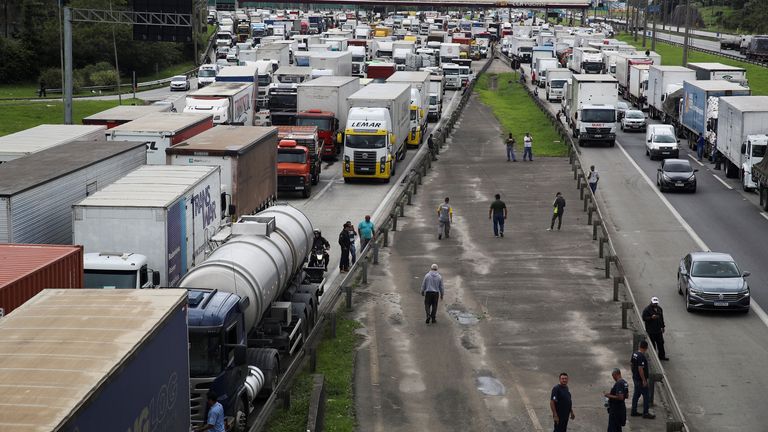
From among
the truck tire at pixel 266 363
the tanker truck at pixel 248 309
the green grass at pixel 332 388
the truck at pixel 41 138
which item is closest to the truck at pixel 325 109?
the truck at pixel 41 138

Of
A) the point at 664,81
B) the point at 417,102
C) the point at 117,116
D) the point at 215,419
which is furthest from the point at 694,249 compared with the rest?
the point at 664,81

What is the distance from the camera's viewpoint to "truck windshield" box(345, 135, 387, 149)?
47531mm

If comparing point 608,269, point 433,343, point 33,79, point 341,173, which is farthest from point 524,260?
point 33,79

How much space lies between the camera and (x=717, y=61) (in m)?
112

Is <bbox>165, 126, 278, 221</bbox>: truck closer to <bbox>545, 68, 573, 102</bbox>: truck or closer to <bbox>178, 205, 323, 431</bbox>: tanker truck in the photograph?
<bbox>178, 205, 323, 431</bbox>: tanker truck

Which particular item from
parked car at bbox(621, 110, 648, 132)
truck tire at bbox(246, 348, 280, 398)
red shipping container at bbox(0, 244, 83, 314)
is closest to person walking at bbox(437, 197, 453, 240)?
truck tire at bbox(246, 348, 280, 398)

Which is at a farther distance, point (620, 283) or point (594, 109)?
point (594, 109)

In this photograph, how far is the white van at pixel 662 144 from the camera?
55.0 meters

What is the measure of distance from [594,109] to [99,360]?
49.7 m

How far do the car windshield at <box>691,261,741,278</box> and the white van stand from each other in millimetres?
27453

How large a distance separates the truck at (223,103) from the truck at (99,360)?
111 ft

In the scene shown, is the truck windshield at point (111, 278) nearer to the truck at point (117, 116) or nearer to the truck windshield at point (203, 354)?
the truck windshield at point (203, 354)

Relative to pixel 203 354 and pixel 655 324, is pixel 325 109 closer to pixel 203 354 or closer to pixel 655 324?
pixel 655 324

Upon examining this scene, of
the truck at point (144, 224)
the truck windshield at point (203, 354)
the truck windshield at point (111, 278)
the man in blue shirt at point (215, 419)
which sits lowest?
the man in blue shirt at point (215, 419)
